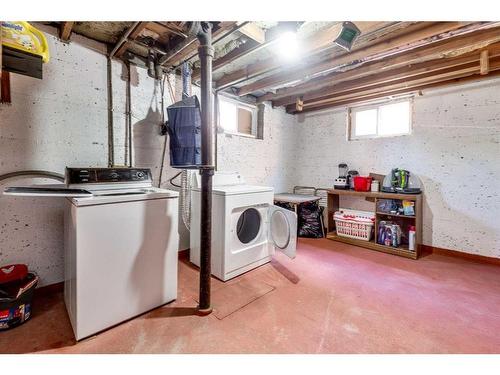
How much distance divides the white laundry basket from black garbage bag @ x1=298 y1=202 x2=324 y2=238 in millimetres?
267

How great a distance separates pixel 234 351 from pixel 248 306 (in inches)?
18.9

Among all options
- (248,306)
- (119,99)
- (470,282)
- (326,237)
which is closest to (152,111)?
(119,99)

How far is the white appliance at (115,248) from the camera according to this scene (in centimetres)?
141

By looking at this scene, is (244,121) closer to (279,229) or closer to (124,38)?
(279,229)

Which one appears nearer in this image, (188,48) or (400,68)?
(188,48)

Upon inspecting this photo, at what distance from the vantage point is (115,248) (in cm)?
152

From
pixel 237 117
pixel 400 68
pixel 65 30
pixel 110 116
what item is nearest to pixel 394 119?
pixel 400 68

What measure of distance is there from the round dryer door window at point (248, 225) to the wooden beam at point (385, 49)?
1713mm

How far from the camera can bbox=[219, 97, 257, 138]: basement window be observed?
3499 mm

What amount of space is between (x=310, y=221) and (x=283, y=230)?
1.26 metres

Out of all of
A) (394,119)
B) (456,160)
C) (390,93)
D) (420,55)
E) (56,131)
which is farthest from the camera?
(394,119)

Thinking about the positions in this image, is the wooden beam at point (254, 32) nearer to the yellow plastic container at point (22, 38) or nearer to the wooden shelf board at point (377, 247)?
the yellow plastic container at point (22, 38)

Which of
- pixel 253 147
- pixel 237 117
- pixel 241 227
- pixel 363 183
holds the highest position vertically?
pixel 237 117

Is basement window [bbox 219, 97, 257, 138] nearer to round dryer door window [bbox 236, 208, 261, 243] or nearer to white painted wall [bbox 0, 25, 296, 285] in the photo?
white painted wall [bbox 0, 25, 296, 285]
